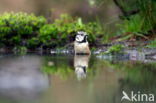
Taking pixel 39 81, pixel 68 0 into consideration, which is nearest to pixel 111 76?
pixel 39 81

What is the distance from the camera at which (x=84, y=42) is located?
948 cm

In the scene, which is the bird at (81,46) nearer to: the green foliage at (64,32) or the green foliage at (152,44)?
the green foliage at (64,32)

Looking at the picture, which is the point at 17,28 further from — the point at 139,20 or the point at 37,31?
the point at 139,20

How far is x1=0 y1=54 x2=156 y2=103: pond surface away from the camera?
3.78 meters

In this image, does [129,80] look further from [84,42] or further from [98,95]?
[84,42]

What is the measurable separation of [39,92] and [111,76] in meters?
1.59

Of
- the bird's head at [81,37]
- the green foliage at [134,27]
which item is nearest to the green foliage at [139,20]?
the green foliage at [134,27]

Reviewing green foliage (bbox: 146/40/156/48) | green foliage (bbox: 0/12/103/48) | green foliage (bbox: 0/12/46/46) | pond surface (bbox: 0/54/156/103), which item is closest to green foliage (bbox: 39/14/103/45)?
green foliage (bbox: 0/12/103/48)

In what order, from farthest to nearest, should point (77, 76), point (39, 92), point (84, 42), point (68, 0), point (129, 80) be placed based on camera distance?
1. point (68, 0)
2. point (84, 42)
3. point (77, 76)
4. point (129, 80)
5. point (39, 92)

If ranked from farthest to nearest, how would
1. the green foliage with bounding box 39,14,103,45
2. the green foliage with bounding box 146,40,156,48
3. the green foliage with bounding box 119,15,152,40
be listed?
the green foliage with bounding box 39,14,103,45, the green foliage with bounding box 119,15,152,40, the green foliage with bounding box 146,40,156,48

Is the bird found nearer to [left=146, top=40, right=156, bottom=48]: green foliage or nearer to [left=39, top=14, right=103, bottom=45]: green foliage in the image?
[left=39, top=14, right=103, bottom=45]: green foliage

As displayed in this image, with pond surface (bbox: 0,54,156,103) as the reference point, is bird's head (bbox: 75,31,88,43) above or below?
above

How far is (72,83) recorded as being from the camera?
4754 mm

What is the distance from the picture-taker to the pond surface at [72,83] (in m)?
3.78
